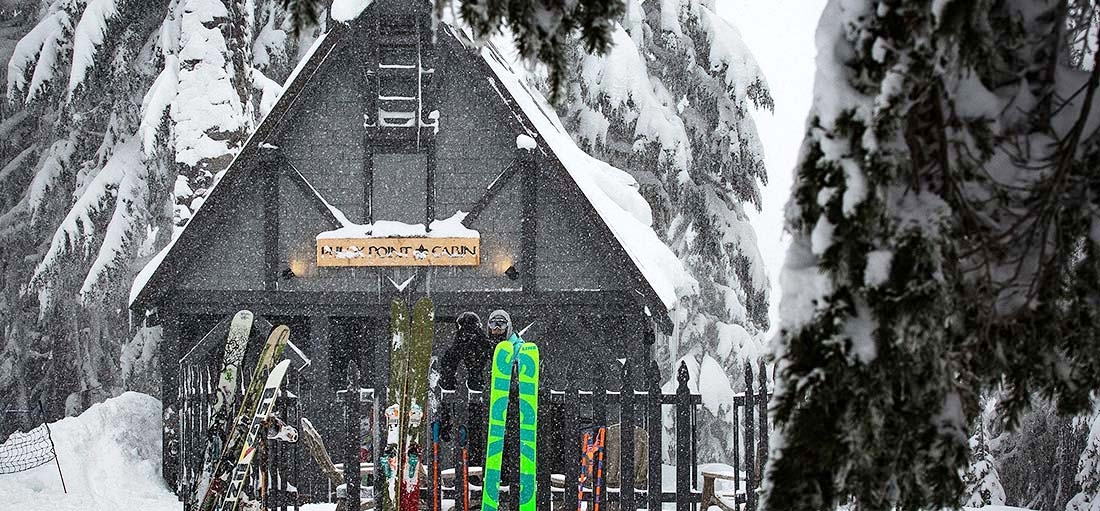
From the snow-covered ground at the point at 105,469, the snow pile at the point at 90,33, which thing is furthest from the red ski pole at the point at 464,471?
the snow pile at the point at 90,33

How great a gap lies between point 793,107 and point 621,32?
55903mm

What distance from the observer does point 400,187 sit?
572 inches

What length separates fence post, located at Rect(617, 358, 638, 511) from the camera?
6469mm

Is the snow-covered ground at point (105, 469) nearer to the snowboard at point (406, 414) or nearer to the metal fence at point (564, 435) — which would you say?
the metal fence at point (564, 435)

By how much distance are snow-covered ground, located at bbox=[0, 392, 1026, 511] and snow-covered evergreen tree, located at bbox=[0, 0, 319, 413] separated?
3.08m

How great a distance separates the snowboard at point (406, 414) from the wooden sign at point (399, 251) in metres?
6.81

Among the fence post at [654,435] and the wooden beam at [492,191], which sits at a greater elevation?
the wooden beam at [492,191]

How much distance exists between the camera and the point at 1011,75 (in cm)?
267

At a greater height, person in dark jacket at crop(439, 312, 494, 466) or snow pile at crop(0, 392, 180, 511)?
person in dark jacket at crop(439, 312, 494, 466)

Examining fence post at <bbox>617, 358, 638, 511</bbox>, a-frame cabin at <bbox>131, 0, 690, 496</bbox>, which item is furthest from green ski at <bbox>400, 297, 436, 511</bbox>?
a-frame cabin at <bbox>131, 0, 690, 496</bbox>

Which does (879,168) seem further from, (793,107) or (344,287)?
(793,107)

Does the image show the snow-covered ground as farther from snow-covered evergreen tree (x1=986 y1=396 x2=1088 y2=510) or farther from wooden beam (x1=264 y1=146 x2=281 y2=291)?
snow-covered evergreen tree (x1=986 y1=396 x2=1088 y2=510)

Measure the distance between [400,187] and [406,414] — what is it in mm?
7957

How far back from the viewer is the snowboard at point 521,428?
6.50 m
